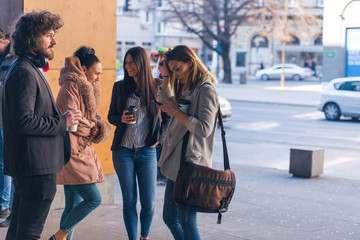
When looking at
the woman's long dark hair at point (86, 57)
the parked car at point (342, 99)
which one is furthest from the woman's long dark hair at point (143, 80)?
the parked car at point (342, 99)

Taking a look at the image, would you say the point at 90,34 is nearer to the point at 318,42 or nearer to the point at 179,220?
the point at 179,220

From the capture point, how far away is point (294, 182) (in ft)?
32.1

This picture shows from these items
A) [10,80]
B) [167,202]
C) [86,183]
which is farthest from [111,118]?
[10,80]

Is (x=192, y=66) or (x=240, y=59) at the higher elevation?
(x=240, y=59)

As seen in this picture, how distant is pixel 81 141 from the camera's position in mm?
4977

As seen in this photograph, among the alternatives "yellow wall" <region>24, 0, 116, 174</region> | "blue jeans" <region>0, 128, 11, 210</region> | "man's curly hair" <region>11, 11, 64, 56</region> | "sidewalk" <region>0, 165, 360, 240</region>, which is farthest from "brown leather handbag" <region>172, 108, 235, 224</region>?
"yellow wall" <region>24, 0, 116, 174</region>

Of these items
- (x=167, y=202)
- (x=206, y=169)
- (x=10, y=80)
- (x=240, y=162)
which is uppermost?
(x=10, y=80)

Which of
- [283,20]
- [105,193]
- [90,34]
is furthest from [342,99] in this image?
[283,20]

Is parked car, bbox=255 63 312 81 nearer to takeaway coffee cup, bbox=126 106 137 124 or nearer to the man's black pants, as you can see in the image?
takeaway coffee cup, bbox=126 106 137 124

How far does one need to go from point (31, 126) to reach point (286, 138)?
522 inches

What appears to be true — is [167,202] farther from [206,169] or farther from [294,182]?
[294,182]

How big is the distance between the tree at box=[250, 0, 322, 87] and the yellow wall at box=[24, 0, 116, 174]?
33.6 m

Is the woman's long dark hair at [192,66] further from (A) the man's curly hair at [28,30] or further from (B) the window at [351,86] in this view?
(B) the window at [351,86]

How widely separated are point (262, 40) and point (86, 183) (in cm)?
6200
